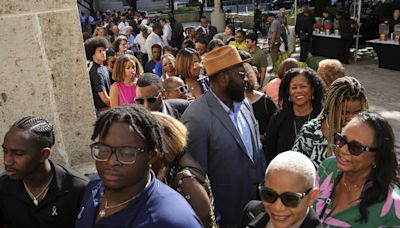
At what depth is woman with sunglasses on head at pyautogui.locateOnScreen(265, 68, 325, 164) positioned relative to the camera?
3947 millimetres

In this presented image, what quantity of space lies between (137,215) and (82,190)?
2.37 ft

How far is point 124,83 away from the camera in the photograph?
5496 millimetres

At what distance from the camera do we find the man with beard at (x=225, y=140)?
323 centimetres

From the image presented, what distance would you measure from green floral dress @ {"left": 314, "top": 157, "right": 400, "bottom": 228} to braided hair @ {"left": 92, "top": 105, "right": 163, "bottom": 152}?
3.61 ft

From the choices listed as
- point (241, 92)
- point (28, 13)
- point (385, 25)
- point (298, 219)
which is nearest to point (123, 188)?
Result: point (298, 219)

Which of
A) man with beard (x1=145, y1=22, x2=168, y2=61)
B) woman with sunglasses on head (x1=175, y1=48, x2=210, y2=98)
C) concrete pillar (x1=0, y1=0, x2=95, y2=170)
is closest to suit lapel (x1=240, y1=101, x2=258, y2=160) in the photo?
concrete pillar (x1=0, y1=0, x2=95, y2=170)

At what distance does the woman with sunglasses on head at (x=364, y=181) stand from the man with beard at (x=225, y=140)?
0.78 meters

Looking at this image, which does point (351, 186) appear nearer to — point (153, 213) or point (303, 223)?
point (303, 223)

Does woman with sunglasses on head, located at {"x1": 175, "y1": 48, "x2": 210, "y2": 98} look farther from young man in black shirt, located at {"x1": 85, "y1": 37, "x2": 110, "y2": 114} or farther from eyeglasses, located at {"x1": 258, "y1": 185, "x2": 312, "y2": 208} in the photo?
eyeglasses, located at {"x1": 258, "y1": 185, "x2": 312, "y2": 208}

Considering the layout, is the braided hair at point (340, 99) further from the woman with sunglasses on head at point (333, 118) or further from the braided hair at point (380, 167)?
the braided hair at point (380, 167)

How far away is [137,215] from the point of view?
1927 millimetres

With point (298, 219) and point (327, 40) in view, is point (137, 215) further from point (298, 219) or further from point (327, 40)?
point (327, 40)

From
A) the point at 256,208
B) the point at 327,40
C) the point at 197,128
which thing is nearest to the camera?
the point at 256,208

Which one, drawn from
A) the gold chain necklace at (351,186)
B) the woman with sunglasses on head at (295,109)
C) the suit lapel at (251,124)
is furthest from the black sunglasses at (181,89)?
the gold chain necklace at (351,186)
